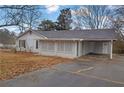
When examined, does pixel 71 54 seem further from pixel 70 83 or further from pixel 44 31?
pixel 70 83

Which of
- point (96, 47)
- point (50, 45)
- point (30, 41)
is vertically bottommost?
point (96, 47)

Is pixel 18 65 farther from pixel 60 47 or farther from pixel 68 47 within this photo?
pixel 60 47

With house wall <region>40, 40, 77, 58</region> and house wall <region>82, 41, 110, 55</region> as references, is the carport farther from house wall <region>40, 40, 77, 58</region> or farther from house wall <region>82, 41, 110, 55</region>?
house wall <region>40, 40, 77, 58</region>

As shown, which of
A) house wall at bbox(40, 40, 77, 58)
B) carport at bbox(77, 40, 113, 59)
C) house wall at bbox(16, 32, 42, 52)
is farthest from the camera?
house wall at bbox(16, 32, 42, 52)

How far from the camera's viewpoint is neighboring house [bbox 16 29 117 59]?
57.4 ft

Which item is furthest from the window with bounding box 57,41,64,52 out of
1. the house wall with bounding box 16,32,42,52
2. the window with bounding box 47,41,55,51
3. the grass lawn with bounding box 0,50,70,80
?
the grass lawn with bounding box 0,50,70,80

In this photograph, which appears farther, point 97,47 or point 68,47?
point 97,47

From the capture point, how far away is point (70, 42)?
18.2 metres

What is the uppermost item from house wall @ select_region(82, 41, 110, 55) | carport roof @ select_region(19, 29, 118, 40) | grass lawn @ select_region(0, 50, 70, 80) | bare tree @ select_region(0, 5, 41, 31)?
bare tree @ select_region(0, 5, 41, 31)

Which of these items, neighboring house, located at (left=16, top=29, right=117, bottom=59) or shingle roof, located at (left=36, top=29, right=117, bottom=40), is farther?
neighboring house, located at (left=16, top=29, right=117, bottom=59)

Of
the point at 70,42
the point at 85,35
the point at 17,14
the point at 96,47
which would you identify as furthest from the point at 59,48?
the point at 17,14

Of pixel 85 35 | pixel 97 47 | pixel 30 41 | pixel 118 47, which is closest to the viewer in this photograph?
pixel 85 35
